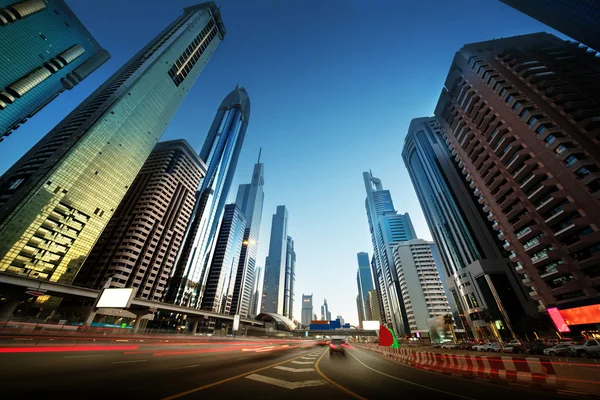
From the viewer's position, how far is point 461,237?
84625mm

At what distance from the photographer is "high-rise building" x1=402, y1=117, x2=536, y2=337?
66.4 metres

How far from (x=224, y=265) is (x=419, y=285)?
397 feet

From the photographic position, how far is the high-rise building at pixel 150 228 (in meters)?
91.8

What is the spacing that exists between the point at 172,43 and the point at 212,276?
13384cm

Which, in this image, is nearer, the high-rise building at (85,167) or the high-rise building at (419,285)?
the high-rise building at (85,167)

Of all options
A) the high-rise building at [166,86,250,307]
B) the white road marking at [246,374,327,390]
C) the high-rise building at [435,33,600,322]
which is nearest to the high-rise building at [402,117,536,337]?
the high-rise building at [435,33,600,322]

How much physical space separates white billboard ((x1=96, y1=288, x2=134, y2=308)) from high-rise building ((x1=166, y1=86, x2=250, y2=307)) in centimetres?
8606

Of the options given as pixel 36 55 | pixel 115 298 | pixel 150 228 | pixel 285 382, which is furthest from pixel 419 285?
pixel 36 55

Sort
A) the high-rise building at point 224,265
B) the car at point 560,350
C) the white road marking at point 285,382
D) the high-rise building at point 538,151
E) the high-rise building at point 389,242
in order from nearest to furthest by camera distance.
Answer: the white road marking at point 285,382 → the car at point 560,350 → the high-rise building at point 538,151 → the high-rise building at point 389,242 → the high-rise building at point 224,265

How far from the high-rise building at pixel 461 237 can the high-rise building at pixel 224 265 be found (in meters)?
129

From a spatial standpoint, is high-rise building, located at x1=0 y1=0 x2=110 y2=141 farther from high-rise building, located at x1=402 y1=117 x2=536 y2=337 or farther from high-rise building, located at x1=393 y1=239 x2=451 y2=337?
high-rise building, located at x1=393 y1=239 x2=451 y2=337

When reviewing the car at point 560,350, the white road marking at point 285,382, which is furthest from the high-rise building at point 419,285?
the white road marking at point 285,382

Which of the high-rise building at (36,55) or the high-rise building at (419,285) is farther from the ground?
the high-rise building at (36,55)

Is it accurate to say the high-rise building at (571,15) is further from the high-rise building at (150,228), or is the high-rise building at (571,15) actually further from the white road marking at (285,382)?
the high-rise building at (150,228)
